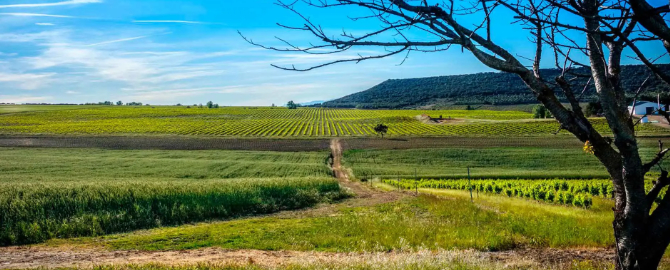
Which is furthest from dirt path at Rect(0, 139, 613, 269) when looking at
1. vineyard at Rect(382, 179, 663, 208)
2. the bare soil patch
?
the bare soil patch

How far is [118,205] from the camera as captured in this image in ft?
66.5

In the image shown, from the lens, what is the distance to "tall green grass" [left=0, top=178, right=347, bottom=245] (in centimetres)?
1684

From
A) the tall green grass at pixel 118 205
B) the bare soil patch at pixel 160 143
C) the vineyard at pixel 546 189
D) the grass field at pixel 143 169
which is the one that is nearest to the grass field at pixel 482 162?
the grass field at pixel 143 169

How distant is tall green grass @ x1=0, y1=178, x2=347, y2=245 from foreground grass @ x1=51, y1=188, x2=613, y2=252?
1.63 m

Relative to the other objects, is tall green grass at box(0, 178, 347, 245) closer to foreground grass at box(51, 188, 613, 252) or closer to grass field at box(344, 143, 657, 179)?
foreground grass at box(51, 188, 613, 252)

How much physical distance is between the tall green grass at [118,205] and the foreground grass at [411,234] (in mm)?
1626

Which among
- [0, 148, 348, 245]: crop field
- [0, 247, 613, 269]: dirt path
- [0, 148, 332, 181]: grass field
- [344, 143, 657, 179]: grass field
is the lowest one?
[344, 143, 657, 179]: grass field

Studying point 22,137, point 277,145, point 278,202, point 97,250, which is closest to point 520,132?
point 277,145

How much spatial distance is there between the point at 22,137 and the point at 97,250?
87.7m

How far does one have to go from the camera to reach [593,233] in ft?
35.7

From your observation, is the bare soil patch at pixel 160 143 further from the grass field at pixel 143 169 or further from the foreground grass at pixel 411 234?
the foreground grass at pixel 411 234

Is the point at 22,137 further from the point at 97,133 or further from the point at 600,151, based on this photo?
the point at 600,151

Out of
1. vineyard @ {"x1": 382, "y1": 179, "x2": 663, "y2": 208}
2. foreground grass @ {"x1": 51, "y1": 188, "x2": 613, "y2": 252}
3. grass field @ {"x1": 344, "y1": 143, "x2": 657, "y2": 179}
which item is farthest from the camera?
grass field @ {"x1": 344, "y1": 143, "x2": 657, "y2": 179}

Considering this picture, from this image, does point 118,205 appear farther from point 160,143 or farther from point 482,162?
point 160,143
